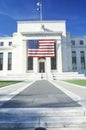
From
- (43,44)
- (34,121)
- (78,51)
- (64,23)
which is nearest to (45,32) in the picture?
(43,44)

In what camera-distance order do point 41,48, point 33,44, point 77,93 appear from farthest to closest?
point 33,44, point 41,48, point 77,93

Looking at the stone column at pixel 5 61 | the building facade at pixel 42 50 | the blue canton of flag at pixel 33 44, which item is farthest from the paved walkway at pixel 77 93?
the stone column at pixel 5 61

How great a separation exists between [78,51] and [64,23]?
432 inches

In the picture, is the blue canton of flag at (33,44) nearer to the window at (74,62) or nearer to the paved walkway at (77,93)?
the window at (74,62)

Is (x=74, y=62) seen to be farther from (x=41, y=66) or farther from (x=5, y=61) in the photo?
(x=5, y=61)

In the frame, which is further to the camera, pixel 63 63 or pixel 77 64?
pixel 77 64

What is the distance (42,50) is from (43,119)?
165ft

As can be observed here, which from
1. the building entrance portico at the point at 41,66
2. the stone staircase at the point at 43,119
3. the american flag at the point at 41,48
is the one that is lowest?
the stone staircase at the point at 43,119

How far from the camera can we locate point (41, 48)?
186 ft

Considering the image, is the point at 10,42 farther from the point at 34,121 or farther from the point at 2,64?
the point at 34,121

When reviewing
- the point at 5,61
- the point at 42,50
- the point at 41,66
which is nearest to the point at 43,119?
the point at 42,50

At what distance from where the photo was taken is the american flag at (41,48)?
2227 inches

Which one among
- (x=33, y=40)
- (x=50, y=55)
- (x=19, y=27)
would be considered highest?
(x=19, y=27)

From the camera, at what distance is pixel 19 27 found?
208 feet
